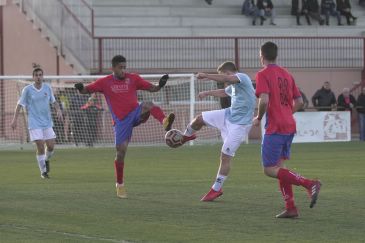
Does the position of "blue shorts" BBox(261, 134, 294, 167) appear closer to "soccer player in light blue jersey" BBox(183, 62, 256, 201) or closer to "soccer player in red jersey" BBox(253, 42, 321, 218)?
"soccer player in red jersey" BBox(253, 42, 321, 218)

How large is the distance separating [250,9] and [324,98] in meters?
6.92

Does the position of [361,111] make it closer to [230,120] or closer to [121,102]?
[121,102]

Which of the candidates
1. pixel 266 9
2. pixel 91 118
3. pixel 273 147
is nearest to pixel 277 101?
pixel 273 147

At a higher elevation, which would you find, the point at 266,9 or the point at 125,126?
the point at 266,9

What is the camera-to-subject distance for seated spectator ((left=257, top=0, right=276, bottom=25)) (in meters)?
40.4

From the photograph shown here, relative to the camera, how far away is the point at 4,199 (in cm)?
1487

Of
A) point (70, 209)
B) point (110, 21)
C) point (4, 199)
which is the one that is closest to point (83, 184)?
point (4, 199)

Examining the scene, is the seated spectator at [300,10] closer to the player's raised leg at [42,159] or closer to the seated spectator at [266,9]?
the seated spectator at [266,9]

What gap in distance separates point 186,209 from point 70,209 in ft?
5.00

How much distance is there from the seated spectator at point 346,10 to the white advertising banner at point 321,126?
9.14 metres

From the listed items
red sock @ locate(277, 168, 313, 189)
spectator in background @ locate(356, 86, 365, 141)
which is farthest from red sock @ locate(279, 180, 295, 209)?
spectator in background @ locate(356, 86, 365, 141)

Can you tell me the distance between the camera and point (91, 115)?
32.4 meters

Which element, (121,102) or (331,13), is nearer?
(121,102)

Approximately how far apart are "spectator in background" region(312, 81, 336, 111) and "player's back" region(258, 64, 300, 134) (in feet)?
75.0
